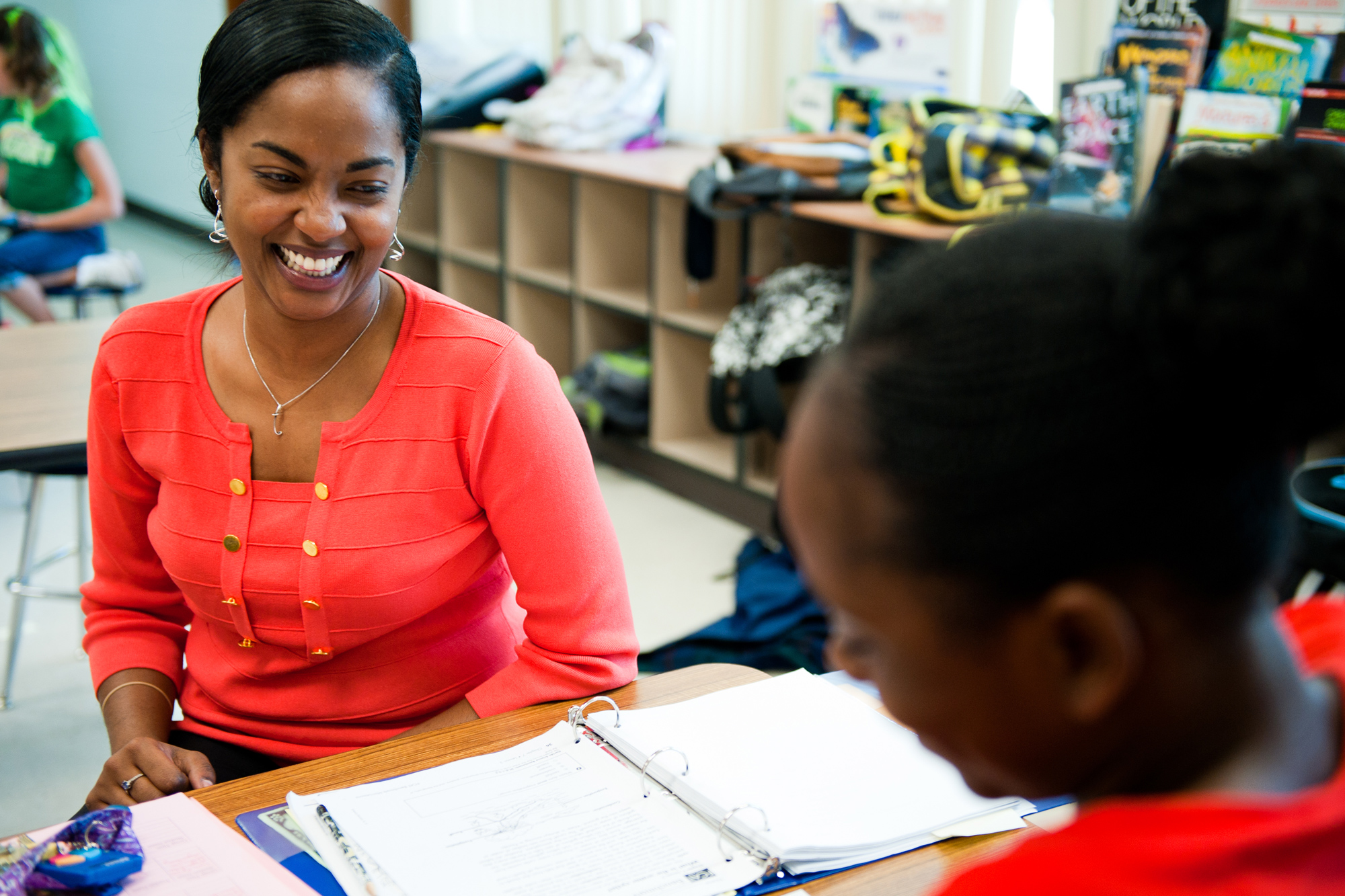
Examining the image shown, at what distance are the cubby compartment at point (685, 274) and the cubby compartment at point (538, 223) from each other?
0.59 metres

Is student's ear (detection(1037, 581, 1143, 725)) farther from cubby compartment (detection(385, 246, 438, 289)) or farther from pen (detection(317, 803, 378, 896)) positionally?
cubby compartment (detection(385, 246, 438, 289))

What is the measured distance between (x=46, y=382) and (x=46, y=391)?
0.20 ft

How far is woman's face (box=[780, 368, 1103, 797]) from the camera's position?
1.67 feet

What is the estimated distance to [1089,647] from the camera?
1.60 feet

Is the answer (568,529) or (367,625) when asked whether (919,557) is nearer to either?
(568,529)

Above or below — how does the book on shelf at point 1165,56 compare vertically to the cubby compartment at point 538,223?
above

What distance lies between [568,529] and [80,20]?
29.8 feet

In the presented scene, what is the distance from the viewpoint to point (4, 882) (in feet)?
2.67

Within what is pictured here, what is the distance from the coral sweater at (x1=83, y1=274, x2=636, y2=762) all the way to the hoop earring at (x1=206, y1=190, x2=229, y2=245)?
11 centimetres

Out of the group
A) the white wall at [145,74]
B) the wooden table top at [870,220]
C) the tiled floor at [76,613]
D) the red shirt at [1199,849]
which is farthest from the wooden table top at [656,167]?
the white wall at [145,74]

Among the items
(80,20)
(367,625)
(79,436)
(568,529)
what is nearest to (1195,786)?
(568,529)

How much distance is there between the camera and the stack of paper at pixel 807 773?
91cm

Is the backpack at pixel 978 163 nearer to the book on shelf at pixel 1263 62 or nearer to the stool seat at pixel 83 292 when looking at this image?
the book on shelf at pixel 1263 62

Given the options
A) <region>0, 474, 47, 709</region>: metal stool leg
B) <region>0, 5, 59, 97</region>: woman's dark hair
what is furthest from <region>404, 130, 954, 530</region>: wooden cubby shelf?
<region>0, 474, 47, 709</region>: metal stool leg
